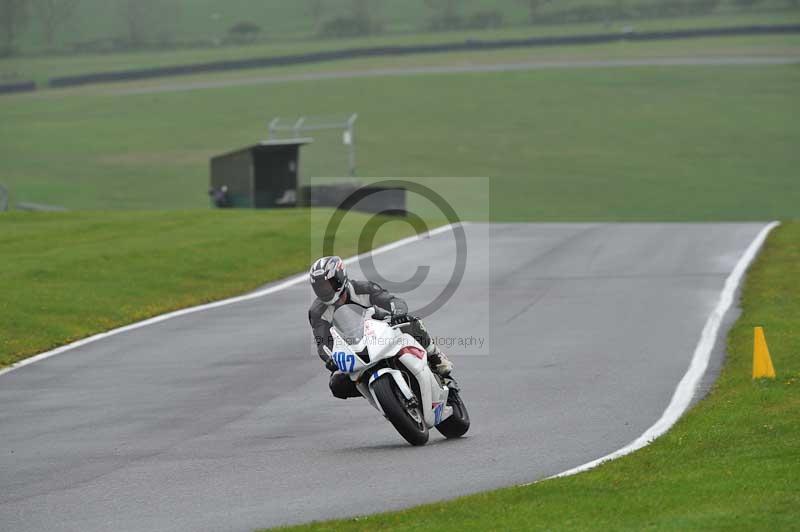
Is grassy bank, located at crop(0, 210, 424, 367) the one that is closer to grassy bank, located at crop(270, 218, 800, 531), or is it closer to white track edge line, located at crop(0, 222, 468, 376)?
white track edge line, located at crop(0, 222, 468, 376)

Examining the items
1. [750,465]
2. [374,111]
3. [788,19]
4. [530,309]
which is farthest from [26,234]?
[788,19]

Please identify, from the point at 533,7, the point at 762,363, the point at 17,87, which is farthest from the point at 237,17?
the point at 762,363

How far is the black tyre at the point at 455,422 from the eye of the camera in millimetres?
11812

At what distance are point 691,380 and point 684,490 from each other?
5.97m

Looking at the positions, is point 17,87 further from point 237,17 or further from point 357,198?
point 357,198

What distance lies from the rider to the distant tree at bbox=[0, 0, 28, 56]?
87724 mm

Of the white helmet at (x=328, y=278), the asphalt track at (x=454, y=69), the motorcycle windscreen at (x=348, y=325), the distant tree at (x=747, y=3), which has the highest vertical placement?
the distant tree at (x=747, y=3)

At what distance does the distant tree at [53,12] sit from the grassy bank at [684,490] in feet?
302

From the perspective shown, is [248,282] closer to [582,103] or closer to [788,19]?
[582,103]

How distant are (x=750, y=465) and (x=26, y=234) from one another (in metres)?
26.7

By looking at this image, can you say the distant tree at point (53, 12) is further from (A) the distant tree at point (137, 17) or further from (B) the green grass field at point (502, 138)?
(B) the green grass field at point (502, 138)

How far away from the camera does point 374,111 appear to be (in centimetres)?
6306

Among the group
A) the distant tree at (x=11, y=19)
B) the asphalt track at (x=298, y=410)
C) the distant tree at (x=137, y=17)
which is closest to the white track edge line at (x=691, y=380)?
the asphalt track at (x=298, y=410)

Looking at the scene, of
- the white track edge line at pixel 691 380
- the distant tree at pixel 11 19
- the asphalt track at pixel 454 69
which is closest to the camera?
the white track edge line at pixel 691 380
